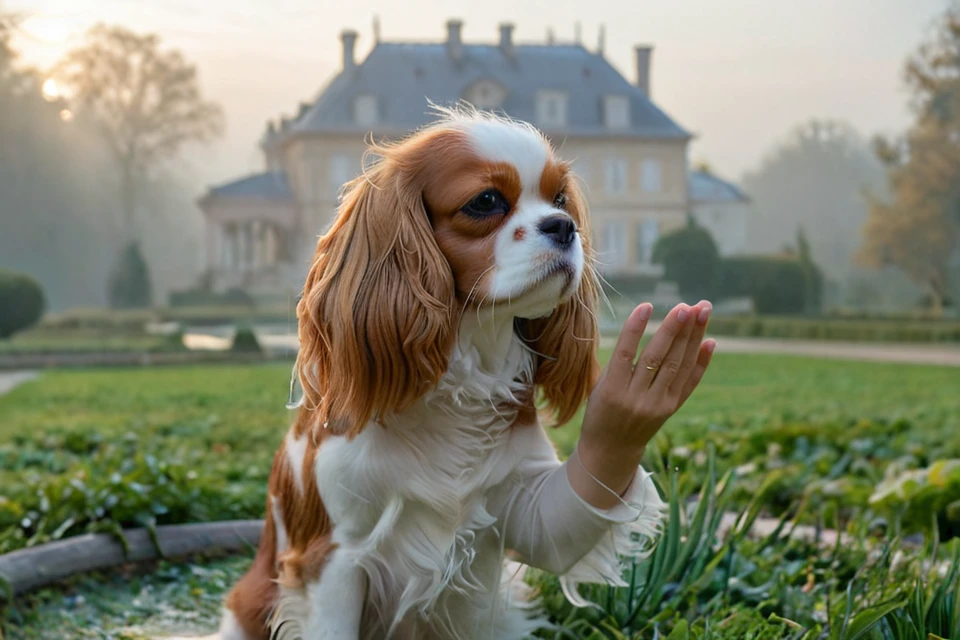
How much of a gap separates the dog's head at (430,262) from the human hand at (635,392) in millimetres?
152

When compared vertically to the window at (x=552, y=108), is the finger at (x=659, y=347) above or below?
below

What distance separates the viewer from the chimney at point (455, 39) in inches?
393

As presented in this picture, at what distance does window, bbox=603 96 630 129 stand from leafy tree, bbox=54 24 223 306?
13.7 feet

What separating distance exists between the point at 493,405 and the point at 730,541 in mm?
917

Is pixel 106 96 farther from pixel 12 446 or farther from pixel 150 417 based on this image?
pixel 12 446

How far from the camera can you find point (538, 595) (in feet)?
7.29

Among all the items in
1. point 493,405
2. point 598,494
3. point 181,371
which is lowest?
point 181,371

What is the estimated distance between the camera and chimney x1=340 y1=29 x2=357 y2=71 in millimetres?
9445

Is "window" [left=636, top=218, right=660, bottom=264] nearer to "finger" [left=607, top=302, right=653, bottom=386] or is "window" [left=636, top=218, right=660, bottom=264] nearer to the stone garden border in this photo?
the stone garden border

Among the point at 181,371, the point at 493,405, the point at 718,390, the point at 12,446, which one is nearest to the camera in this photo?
the point at 493,405

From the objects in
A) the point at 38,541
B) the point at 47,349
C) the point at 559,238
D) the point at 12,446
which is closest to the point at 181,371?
the point at 47,349

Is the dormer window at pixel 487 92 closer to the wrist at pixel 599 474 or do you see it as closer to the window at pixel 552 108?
the window at pixel 552 108

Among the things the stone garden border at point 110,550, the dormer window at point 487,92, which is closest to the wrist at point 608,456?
the stone garden border at point 110,550

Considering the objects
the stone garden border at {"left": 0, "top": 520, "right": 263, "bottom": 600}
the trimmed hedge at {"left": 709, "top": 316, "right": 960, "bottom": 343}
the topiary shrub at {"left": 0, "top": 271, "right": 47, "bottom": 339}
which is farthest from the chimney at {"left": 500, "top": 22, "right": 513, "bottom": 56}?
the stone garden border at {"left": 0, "top": 520, "right": 263, "bottom": 600}
